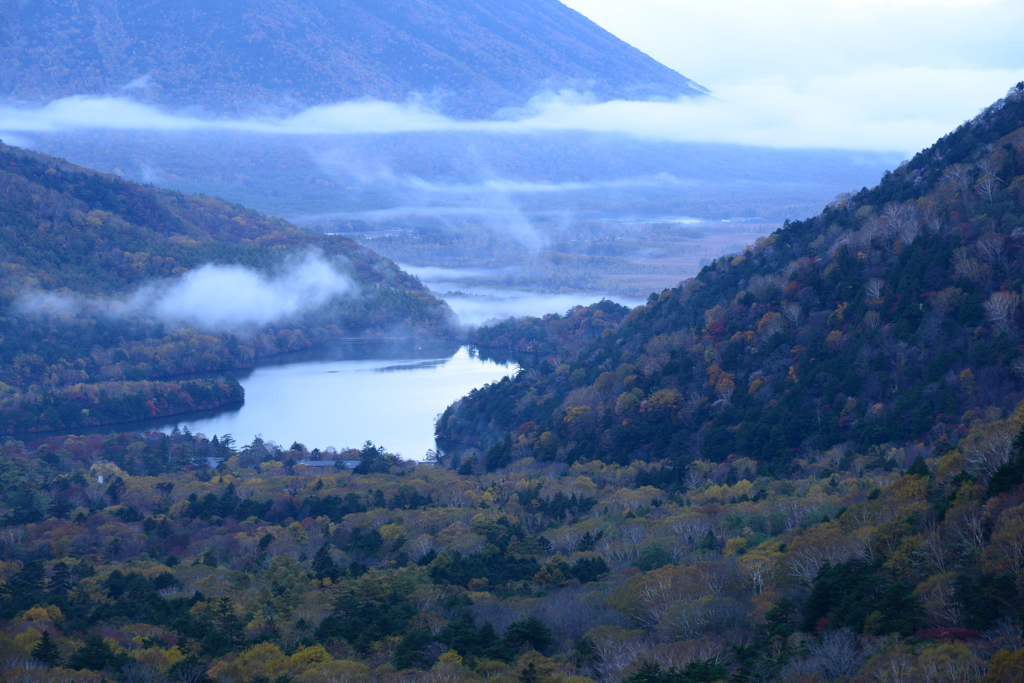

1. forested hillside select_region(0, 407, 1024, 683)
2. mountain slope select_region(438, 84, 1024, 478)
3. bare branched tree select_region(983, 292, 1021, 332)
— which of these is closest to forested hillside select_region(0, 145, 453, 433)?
forested hillside select_region(0, 407, 1024, 683)

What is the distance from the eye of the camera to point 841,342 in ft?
122

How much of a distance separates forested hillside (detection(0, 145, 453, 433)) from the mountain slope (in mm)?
28377

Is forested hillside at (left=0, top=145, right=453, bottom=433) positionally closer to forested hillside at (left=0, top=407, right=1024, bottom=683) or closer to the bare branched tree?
forested hillside at (left=0, top=407, right=1024, bottom=683)

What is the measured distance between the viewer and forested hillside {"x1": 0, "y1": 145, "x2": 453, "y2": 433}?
6669 cm

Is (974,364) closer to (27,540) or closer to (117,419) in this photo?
(27,540)

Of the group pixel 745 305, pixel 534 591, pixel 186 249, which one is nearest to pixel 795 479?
pixel 534 591

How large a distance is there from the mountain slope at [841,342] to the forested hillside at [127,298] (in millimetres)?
28377

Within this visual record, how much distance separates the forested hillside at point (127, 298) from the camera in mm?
66688

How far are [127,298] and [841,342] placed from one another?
69.1 metres

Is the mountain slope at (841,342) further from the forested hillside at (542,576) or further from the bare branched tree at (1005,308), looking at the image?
the forested hillside at (542,576)

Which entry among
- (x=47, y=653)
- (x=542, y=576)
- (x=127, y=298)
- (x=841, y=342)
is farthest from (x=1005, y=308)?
(x=127, y=298)

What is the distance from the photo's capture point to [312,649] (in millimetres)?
19453

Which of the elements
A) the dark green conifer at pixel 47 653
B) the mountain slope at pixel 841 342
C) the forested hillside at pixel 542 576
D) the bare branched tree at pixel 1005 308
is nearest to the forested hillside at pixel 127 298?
the forested hillside at pixel 542 576

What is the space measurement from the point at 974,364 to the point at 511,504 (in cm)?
1412
